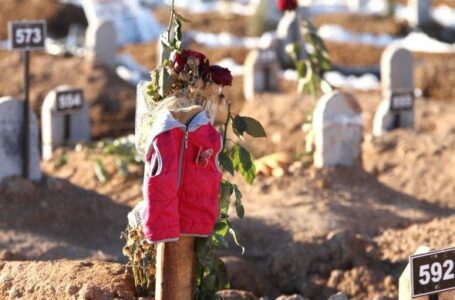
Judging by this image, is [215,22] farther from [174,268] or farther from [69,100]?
[174,268]

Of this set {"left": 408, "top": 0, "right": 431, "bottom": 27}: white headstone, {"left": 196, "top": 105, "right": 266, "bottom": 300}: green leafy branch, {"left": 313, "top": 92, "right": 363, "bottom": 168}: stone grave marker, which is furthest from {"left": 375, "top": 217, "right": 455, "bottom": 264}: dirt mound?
{"left": 408, "top": 0, "right": 431, "bottom": 27}: white headstone

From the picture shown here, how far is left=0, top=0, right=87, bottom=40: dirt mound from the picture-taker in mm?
25000

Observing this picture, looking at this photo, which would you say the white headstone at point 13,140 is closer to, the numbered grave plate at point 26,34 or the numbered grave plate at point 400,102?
the numbered grave plate at point 26,34

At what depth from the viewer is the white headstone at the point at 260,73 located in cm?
1809

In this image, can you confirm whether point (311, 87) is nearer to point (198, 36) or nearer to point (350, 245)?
point (350, 245)

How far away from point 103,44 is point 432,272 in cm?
1265

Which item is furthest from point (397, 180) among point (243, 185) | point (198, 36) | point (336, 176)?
point (198, 36)

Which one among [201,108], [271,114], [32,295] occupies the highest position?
[271,114]

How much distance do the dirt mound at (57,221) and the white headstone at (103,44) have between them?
696 centimetres

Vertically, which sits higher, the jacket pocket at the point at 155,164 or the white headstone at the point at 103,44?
the white headstone at the point at 103,44

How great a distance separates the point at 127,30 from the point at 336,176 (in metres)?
11.8

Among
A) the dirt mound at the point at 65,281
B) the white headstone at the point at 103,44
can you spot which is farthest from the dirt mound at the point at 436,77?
the dirt mound at the point at 65,281

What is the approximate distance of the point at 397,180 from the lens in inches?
544

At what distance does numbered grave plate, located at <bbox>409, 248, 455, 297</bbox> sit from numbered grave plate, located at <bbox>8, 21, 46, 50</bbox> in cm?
637
